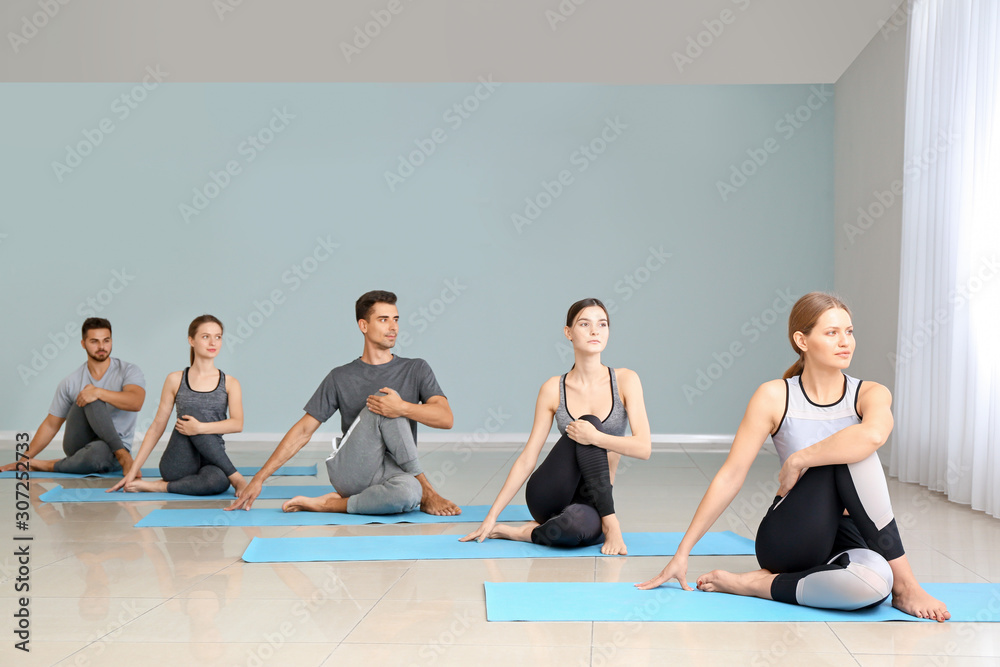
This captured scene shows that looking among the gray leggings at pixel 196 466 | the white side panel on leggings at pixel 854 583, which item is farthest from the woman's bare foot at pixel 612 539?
the gray leggings at pixel 196 466

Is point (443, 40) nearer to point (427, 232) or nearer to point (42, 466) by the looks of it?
point (427, 232)

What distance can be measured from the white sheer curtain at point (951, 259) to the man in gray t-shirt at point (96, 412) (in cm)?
427

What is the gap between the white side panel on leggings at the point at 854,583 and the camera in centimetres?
194

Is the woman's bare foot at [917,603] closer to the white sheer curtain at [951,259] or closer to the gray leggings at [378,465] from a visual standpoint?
the white sheer curtain at [951,259]

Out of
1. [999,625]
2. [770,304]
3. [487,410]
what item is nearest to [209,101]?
[487,410]

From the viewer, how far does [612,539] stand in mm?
2752

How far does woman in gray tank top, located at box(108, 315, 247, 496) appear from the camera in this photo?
13.1 feet

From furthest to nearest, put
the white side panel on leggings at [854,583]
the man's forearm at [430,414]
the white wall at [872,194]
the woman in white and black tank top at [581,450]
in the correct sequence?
the white wall at [872,194], the man's forearm at [430,414], the woman in white and black tank top at [581,450], the white side panel on leggings at [854,583]

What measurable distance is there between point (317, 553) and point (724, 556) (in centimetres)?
135

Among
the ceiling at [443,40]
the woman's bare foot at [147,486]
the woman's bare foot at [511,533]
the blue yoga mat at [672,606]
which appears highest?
the ceiling at [443,40]

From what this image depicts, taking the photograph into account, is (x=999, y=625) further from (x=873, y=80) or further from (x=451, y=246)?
(x=451, y=246)

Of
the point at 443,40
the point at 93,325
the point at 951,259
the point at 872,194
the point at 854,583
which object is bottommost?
the point at 854,583

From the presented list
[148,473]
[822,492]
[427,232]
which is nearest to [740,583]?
[822,492]

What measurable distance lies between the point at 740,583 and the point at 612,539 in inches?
25.1
